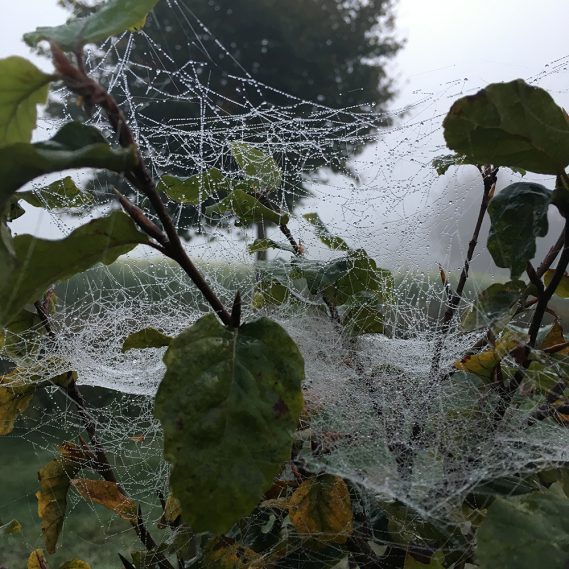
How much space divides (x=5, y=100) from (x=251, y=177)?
0.39 m

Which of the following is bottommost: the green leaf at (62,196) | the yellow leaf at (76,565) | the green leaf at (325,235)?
the yellow leaf at (76,565)

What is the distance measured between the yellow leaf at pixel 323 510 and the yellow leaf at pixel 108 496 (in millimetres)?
243

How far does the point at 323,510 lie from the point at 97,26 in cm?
42

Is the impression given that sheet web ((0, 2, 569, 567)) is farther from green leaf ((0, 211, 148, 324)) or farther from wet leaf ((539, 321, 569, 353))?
green leaf ((0, 211, 148, 324))

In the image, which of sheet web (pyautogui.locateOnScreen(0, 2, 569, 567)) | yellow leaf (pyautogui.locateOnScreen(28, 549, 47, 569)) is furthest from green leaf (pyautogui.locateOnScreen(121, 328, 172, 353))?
yellow leaf (pyautogui.locateOnScreen(28, 549, 47, 569))

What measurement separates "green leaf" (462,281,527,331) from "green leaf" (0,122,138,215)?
0.29m

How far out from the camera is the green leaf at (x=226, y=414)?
0.32m

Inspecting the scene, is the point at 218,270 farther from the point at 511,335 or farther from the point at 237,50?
the point at 237,50

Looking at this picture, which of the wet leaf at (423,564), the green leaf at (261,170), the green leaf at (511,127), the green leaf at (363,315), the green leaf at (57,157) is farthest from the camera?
the green leaf at (261,170)

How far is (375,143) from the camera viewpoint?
961 mm

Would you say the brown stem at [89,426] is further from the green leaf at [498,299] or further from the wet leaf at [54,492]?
the green leaf at [498,299]

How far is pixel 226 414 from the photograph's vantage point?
0.33 metres

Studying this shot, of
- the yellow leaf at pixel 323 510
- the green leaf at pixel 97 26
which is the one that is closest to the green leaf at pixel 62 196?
the green leaf at pixel 97 26

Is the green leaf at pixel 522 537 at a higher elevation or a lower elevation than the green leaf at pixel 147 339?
lower
